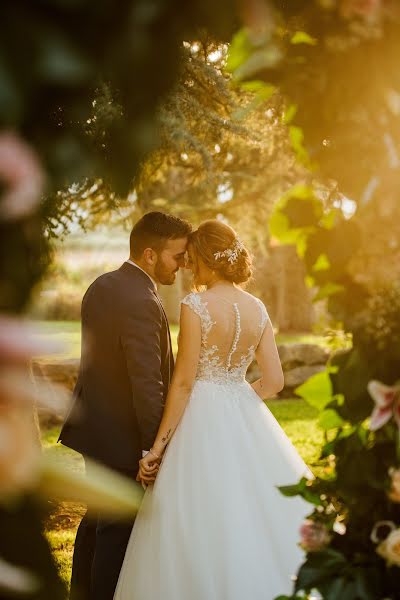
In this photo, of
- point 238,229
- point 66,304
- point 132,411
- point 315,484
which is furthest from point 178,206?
point 66,304

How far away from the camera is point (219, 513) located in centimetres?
360

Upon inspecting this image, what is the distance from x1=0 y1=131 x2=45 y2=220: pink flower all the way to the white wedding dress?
8.85ft

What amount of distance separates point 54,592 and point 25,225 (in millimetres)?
713

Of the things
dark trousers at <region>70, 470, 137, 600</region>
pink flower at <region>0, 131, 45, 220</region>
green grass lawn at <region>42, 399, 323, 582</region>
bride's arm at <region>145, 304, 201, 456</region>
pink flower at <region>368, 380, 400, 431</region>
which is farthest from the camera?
green grass lawn at <region>42, 399, 323, 582</region>

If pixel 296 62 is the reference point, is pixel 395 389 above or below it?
below

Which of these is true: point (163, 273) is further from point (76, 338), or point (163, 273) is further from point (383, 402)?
point (76, 338)

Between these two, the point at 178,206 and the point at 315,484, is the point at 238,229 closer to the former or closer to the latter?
the point at 178,206

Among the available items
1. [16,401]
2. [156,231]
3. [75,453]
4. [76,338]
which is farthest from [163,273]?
[76,338]

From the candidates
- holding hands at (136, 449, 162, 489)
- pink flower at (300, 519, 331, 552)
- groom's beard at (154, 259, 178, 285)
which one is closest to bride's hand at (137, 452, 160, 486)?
holding hands at (136, 449, 162, 489)

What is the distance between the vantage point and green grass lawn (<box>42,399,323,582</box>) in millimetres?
6160

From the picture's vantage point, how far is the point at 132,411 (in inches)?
161

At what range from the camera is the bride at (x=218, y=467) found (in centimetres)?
348

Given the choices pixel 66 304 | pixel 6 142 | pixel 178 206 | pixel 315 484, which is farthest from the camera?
pixel 66 304

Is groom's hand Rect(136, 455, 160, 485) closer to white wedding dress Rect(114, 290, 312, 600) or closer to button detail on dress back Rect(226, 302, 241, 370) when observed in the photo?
white wedding dress Rect(114, 290, 312, 600)
